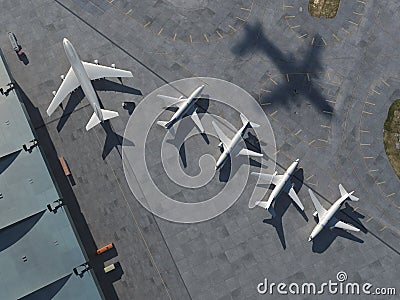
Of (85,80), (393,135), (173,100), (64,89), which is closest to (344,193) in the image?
(393,135)

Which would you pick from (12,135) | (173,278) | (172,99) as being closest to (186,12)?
(172,99)

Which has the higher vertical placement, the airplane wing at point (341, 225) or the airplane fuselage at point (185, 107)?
the airplane fuselage at point (185, 107)

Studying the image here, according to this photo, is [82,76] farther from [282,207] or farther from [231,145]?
[282,207]

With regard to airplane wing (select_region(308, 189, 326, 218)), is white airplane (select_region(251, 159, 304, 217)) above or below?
above

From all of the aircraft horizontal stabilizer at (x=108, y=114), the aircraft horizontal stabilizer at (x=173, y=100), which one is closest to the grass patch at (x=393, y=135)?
the aircraft horizontal stabilizer at (x=173, y=100)

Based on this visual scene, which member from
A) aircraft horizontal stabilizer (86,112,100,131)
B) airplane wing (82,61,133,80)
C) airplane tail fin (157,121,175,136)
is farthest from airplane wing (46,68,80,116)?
airplane tail fin (157,121,175,136)

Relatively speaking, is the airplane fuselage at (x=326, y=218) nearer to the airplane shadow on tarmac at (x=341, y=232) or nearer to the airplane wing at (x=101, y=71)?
the airplane shadow on tarmac at (x=341, y=232)

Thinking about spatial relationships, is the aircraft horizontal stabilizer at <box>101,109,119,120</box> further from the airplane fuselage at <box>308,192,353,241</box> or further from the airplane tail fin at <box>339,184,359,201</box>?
the airplane tail fin at <box>339,184,359,201</box>
